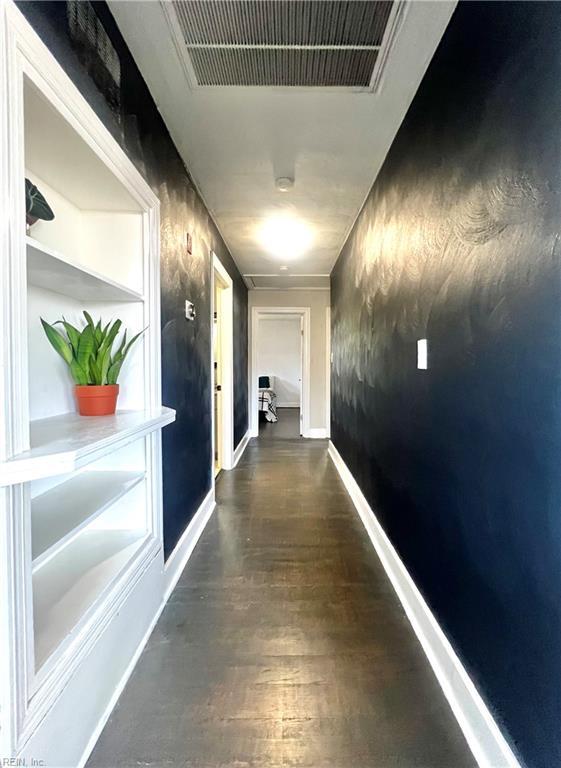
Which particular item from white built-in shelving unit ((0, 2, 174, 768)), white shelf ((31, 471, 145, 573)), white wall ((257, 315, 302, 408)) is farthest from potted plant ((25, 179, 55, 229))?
white wall ((257, 315, 302, 408))

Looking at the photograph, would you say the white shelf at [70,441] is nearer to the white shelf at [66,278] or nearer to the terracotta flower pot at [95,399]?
the terracotta flower pot at [95,399]

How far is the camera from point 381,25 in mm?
1287

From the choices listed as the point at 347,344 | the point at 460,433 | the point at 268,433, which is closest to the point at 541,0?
the point at 460,433

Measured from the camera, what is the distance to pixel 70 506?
1224 millimetres

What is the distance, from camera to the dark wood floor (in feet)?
3.55

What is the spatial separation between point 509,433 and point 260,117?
5.85 ft

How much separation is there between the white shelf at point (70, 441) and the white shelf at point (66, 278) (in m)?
0.46

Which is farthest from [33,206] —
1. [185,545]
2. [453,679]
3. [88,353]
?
[453,679]

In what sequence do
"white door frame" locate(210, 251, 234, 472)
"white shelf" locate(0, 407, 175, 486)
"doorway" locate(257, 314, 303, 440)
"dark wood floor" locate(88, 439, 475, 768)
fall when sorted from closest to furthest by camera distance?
"white shelf" locate(0, 407, 175, 486), "dark wood floor" locate(88, 439, 475, 768), "white door frame" locate(210, 251, 234, 472), "doorway" locate(257, 314, 303, 440)

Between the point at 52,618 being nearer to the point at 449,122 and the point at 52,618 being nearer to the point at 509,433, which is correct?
the point at 509,433

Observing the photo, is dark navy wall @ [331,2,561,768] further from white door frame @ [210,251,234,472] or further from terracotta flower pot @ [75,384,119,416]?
white door frame @ [210,251,234,472]

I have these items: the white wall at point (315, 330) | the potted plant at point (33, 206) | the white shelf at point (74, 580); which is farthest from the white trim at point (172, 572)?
the white wall at point (315, 330)

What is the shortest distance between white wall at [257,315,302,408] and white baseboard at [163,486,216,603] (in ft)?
23.5

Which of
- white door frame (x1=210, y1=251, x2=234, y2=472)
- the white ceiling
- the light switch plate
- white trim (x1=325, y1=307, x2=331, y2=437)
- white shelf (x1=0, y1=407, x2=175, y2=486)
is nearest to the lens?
white shelf (x1=0, y1=407, x2=175, y2=486)
